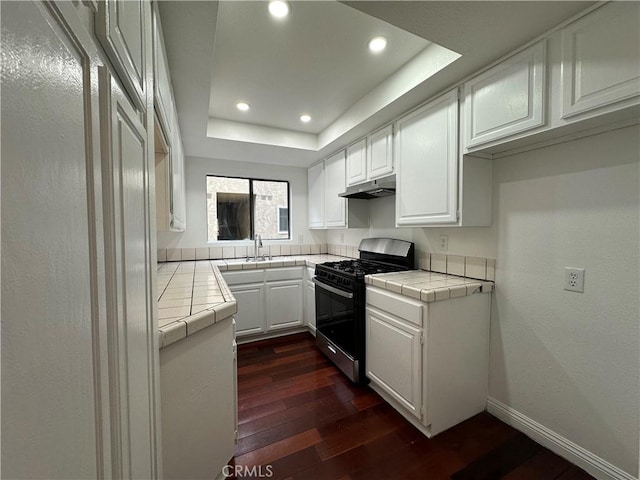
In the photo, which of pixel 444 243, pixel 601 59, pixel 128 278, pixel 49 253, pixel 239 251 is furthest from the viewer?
pixel 239 251

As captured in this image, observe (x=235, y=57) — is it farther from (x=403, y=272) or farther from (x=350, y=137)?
(x=403, y=272)

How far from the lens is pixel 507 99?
57.7 inches

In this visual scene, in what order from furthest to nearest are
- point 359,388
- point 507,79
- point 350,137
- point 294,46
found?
1. point 350,137
2. point 359,388
3. point 294,46
4. point 507,79

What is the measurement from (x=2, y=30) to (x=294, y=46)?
1761 mm

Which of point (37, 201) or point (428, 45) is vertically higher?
point (428, 45)

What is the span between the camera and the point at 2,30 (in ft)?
0.68

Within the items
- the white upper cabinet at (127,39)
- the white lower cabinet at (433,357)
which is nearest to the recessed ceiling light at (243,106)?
the white upper cabinet at (127,39)

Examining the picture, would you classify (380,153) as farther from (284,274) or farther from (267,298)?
(267,298)

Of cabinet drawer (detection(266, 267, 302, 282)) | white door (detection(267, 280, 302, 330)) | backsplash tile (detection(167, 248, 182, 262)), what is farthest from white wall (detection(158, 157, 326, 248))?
white door (detection(267, 280, 302, 330))

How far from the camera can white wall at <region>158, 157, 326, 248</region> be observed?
10.7 ft

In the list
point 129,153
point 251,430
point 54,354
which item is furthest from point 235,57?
point 251,430

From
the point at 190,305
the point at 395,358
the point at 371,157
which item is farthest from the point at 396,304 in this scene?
the point at 371,157

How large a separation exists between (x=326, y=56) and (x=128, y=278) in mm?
1796

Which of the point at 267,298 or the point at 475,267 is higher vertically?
the point at 475,267
